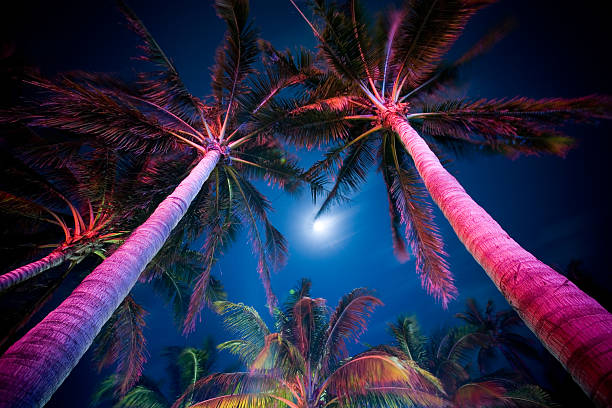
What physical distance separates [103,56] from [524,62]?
30851 millimetres

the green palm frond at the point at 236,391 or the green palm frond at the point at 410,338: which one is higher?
the green palm frond at the point at 410,338

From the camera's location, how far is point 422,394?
20.6ft

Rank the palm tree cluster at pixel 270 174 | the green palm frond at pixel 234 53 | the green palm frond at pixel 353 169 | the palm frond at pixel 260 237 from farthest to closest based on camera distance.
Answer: the palm frond at pixel 260 237
the green palm frond at pixel 353 169
the green palm frond at pixel 234 53
the palm tree cluster at pixel 270 174

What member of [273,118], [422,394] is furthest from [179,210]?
[422,394]

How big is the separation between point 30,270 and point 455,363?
1711 cm

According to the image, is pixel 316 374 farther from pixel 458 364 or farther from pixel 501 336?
pixel 501 336

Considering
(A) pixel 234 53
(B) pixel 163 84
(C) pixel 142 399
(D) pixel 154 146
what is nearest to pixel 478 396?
(D) pixel 154 146

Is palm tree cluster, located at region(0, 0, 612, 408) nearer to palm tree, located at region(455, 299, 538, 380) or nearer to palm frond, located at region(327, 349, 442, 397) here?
palm frond, located at region(327, 349, 442, 397)

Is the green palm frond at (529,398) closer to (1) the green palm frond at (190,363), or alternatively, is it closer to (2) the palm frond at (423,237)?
(2) the palm frond at (423,237)

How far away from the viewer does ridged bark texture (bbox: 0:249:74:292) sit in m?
4.76

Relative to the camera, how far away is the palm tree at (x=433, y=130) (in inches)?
68.2

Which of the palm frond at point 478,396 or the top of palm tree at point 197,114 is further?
the palm frond at point 478,396

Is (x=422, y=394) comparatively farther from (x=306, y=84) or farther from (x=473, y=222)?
(x=306, y=84)

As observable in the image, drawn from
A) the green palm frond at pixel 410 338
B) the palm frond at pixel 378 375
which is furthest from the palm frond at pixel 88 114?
the green palm frond at pixel 410 338
